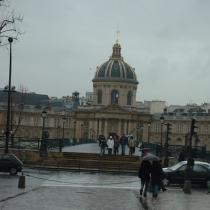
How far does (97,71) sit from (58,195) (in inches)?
5484

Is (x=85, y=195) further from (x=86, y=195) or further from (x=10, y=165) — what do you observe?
(x=10, y=165)

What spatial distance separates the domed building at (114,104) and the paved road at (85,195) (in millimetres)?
123962

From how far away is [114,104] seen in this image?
16462cm

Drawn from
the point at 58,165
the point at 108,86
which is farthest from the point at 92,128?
the point at 58,165

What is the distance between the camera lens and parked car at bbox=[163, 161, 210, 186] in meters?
37.4

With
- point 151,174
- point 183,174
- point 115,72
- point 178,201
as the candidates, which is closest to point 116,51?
point 115,72

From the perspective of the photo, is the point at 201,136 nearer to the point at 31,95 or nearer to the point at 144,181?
the point at 31,95

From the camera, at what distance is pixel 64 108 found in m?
192

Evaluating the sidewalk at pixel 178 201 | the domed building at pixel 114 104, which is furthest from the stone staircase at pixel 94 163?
the domed building at pixel 114 104

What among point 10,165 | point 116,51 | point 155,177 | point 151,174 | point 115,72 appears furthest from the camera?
point 116,51

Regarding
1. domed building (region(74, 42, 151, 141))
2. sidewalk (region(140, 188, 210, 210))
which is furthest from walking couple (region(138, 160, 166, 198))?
domed building (region(74, 42, 151, 141))

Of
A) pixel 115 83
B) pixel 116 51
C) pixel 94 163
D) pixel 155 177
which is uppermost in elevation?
pixel 116 51

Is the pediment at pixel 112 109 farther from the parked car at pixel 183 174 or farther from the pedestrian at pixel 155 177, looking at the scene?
the pedestrian at pixel 155 177

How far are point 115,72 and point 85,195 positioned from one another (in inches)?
5364
